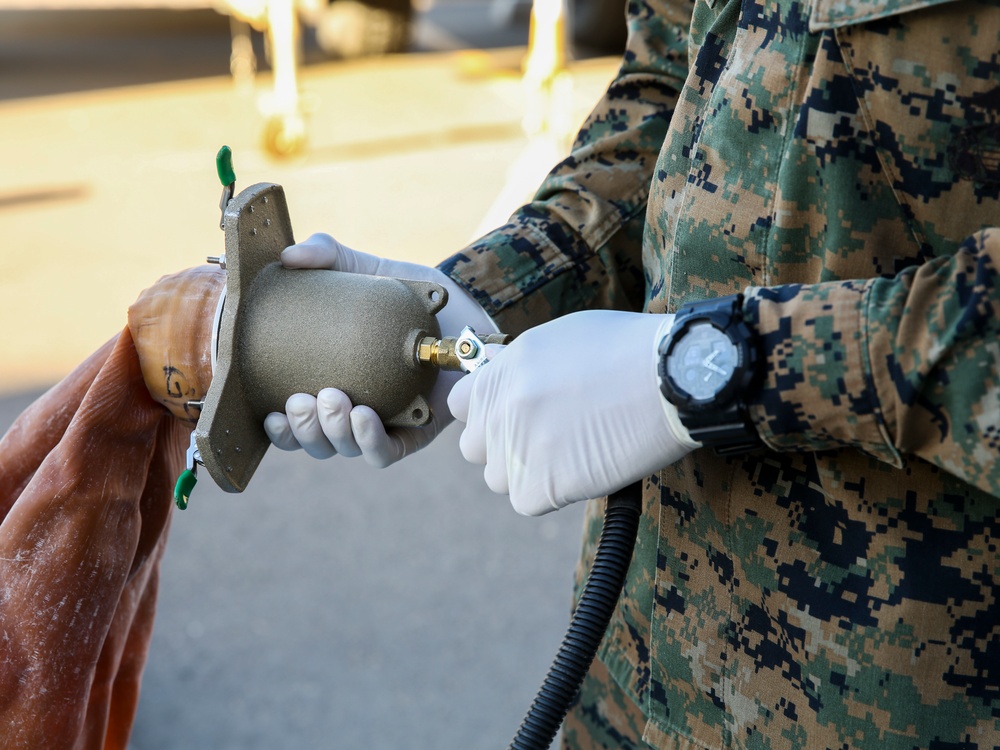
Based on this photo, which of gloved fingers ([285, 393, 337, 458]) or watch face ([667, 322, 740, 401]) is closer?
watch face ([667, 322, 740, 401])

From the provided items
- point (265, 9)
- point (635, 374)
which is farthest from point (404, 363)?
point (265, 9)

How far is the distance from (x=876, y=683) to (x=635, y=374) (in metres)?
0.35

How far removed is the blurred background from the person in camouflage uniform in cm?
151

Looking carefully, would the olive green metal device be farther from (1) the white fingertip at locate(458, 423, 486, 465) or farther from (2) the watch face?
(2) the watch face

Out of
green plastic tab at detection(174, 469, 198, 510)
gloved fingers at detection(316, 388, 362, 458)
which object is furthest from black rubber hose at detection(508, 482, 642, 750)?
green plastic tab at detection(174, 469, 198, 510)

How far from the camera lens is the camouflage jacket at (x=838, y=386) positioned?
31.7 inches

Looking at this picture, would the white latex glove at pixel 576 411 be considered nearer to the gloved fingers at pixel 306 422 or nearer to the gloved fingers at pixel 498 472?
the gloved fingers at pixel 498 472

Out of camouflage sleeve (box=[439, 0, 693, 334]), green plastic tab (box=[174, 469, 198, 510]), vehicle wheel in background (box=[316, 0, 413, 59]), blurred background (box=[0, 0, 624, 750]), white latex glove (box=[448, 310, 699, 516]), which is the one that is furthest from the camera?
vehicle wheel in background (box=[316, 0, 413, 59])

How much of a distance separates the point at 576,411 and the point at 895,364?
1.01 feet

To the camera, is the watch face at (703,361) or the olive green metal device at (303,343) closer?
the watch face at (703,361)

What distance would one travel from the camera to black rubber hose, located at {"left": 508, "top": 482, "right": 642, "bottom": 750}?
39.2 inches

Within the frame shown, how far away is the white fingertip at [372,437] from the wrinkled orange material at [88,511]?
0.54ft

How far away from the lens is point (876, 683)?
36.6 inches

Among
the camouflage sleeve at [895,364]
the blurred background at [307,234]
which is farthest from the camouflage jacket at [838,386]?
the blurred background at [307,234]
